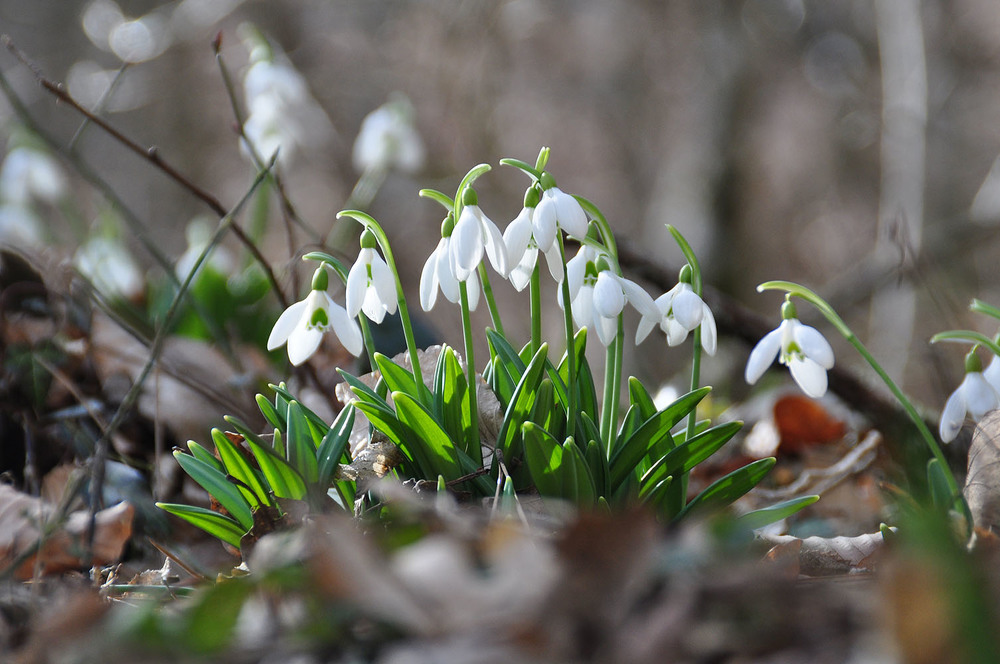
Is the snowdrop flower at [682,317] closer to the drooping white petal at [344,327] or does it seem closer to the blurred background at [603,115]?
the drooping white petal at [344,327]

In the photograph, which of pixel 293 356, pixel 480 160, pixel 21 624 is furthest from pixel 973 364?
pixel 480 160

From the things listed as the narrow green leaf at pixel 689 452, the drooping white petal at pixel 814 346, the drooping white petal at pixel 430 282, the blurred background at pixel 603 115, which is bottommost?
the blurred background at pixel 603 115

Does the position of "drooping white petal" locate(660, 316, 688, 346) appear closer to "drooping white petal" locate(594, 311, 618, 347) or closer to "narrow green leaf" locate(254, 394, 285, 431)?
"drooping white petal" locate(594, 311, 618, 347)

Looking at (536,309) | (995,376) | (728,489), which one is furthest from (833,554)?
(536,309)

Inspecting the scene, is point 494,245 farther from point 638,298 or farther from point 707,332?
point 707,332

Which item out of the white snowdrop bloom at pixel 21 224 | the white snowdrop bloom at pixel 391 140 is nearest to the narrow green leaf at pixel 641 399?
the white snowdrop bloom at pixel 391 140
